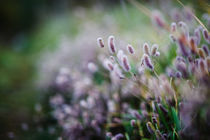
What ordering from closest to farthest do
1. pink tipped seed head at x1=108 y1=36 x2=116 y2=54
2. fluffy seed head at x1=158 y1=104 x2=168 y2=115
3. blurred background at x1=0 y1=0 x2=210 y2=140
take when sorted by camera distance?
pink tipped seed head at x1=108 y1=36 x2=116 y2=54 < fluffy seed head at x1=158 y1=104 x2=168 y2=115 < blurred background at x1=0 y1=0 x2=210 y2=140

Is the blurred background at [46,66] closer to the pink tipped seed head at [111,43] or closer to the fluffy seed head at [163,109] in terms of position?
the pink tipped seed head at [111,43]

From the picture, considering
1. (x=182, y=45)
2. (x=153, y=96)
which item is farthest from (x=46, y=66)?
(x=182, y=45)

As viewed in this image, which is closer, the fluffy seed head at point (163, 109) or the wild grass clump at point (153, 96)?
the wild grass clump at point (153, 96)

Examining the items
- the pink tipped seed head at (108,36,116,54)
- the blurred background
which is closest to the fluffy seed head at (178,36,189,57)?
the pink tipped seed head at (108,36,116,54)

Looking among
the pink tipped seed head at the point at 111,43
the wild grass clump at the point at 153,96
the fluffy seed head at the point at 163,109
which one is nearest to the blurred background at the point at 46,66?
the wild grass clump at the point at 153,96

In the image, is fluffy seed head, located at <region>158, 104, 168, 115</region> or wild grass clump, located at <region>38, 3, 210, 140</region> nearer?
wild grass clump, located at <region>38, 3, 210, 140</region>

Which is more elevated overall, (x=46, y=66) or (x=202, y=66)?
(x=46, y=66)

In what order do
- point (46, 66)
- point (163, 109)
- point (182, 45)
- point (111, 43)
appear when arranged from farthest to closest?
point (46, 66) → point (163, 109) → point (111, 43) → point (182, 45)

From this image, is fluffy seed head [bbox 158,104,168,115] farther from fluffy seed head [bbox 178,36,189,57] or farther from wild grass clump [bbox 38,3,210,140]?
fluffy seed head [bbox 178,36,189,57]

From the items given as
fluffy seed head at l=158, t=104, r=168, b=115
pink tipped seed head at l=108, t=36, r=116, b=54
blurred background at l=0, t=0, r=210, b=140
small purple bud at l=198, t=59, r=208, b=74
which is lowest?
fluffy seed head at l=158, t=104, r=168, b=115

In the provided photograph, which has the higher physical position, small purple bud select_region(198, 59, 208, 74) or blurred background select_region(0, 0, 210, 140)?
blurred background select_region(0, 0, 210, 140)

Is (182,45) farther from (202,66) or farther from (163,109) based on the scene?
(163,109)
